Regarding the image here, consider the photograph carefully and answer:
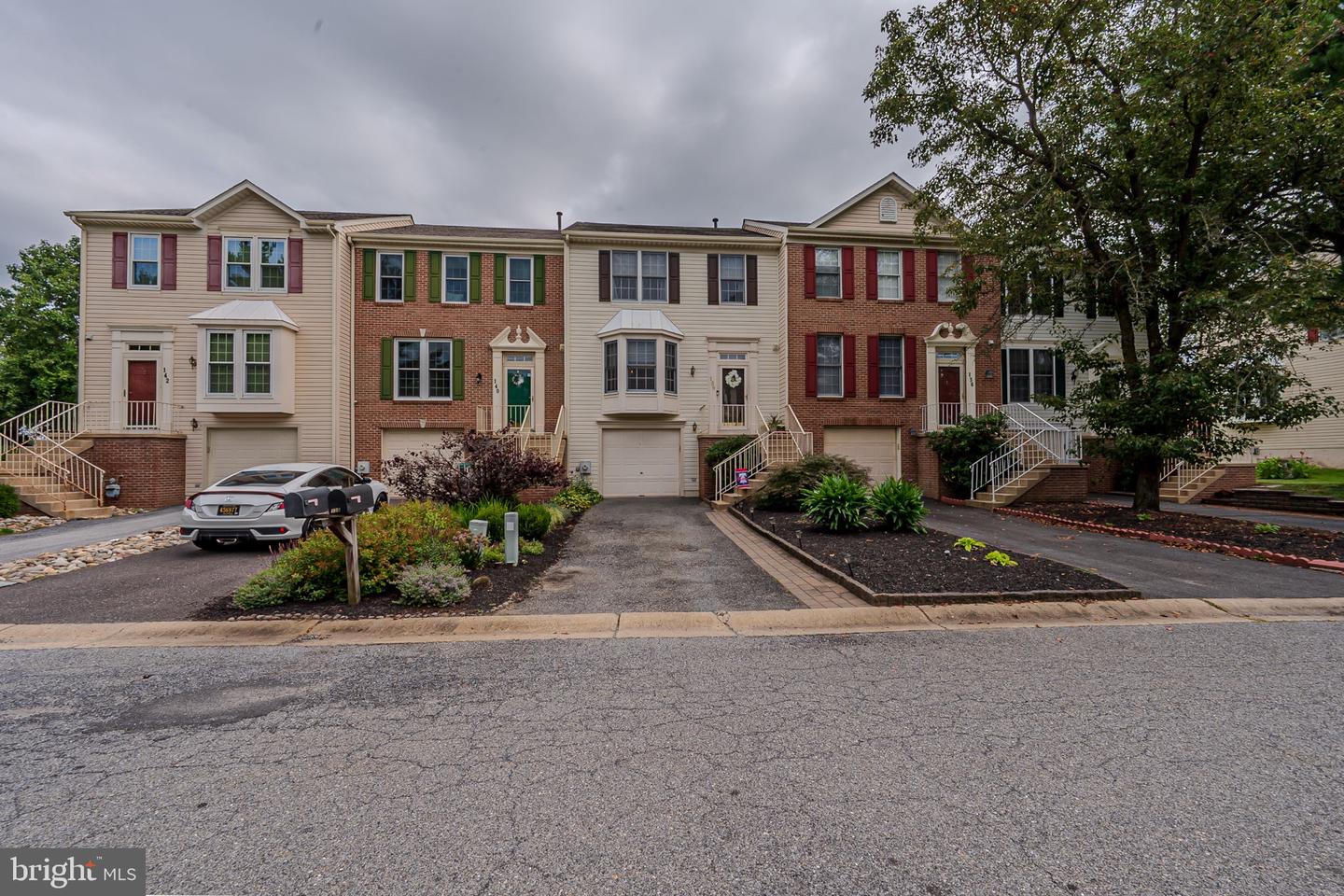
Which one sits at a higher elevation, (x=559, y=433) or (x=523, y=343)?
(x=523, y=343)

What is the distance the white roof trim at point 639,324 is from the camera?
17.5 metres

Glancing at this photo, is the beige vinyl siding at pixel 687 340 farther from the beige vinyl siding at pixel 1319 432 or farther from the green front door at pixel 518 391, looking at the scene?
the beige vinyl siding at pixel 1319 432

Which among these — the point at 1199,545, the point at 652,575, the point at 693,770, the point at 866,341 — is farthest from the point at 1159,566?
the point at 866,341

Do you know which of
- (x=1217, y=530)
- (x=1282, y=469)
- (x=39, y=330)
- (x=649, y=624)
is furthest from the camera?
(x=39, y=330)

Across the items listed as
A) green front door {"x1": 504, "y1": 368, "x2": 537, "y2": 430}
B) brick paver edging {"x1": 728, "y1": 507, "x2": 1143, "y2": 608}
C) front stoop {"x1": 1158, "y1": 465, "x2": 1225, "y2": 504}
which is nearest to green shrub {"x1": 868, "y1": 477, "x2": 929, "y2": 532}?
brick paver edging {"x1": 728, "y1": 507, "x2": 1143, "y2": 608}

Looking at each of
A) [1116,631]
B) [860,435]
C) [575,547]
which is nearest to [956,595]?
[1116,631]

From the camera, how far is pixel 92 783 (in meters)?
2.88

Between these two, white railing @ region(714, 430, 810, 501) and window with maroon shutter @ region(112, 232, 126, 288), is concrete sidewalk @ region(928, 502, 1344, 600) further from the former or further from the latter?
window with maroon shutter @ region(112, 232, 126, 288)

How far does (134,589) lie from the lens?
6996 mm

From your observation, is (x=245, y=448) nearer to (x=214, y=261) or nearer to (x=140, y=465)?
(x=140, y=465)

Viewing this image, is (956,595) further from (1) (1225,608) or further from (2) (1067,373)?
(2) (1067,373)

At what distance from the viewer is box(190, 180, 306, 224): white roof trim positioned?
16781 mm

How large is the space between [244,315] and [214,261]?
7.62 feet

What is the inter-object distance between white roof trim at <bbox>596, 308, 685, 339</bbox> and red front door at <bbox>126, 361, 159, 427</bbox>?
12867mm
